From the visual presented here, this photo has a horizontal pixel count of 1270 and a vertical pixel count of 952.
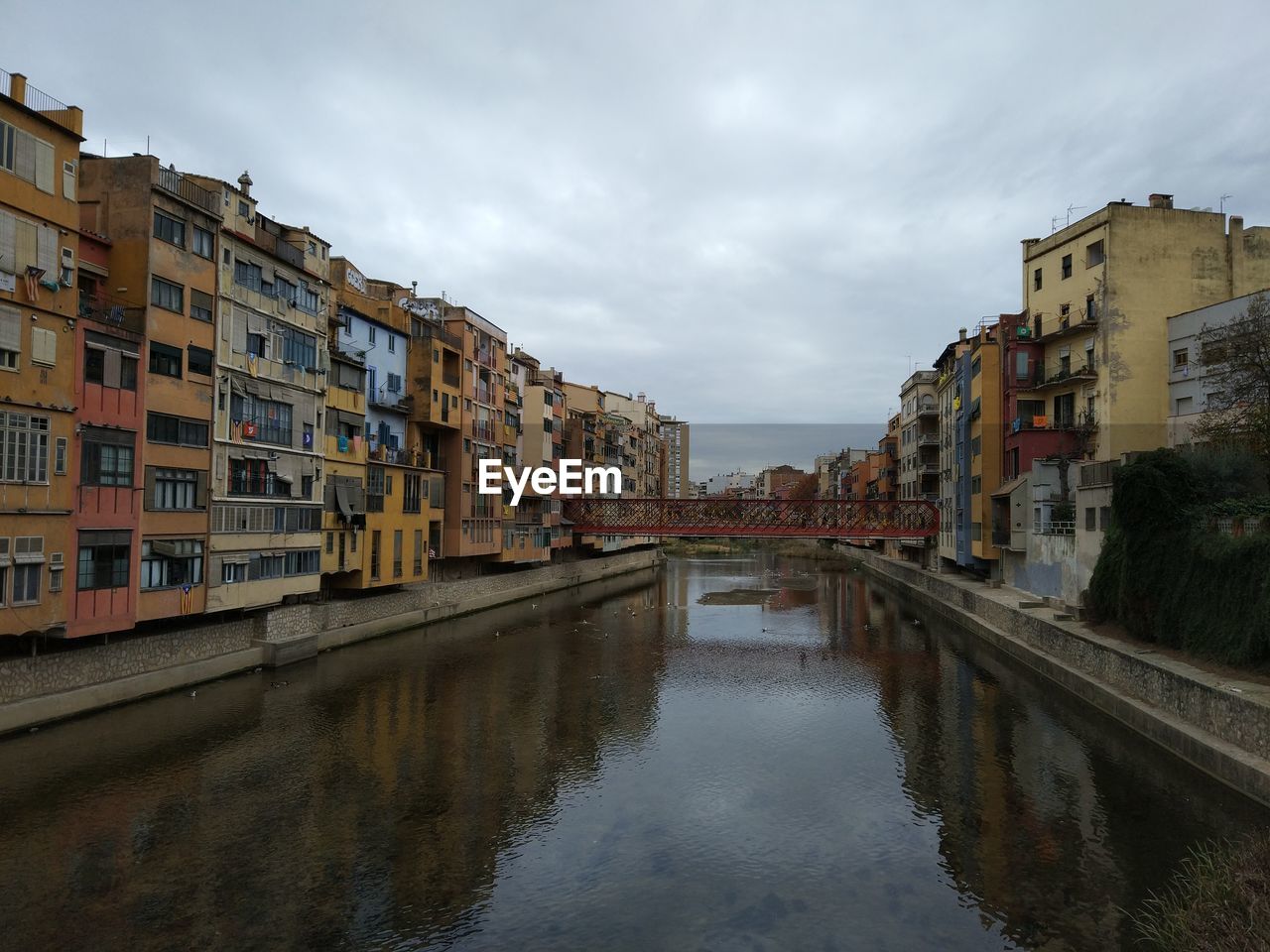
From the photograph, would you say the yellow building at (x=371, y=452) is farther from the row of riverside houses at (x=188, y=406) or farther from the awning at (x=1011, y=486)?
the awning at (x=1011, y=486)

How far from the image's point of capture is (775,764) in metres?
21.1

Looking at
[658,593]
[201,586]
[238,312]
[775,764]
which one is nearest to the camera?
[775,764]

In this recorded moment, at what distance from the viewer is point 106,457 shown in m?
22.7

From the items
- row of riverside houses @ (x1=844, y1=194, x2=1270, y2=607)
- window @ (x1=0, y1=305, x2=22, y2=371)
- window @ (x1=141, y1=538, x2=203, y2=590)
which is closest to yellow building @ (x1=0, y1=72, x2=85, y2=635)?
window @ (x1=0, y1=305, x2=22, y2=371)

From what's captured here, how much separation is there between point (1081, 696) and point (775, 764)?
1263 cm

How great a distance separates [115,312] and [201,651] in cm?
1178

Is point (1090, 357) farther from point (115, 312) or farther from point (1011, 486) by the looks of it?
point (115, 312)

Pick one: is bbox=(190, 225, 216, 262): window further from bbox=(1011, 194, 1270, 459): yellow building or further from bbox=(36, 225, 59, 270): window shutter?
bbox=(1011, 194, 1270, 459): yellow building

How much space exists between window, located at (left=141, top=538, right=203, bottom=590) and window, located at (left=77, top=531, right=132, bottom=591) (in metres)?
0.84

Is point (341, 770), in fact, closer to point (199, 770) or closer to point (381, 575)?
point (199, 770)

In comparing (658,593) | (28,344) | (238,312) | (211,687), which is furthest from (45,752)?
(658,593)

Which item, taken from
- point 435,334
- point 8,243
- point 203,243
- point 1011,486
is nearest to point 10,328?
point 8,243

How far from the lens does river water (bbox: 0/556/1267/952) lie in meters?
12.7

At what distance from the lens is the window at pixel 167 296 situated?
24.6m
